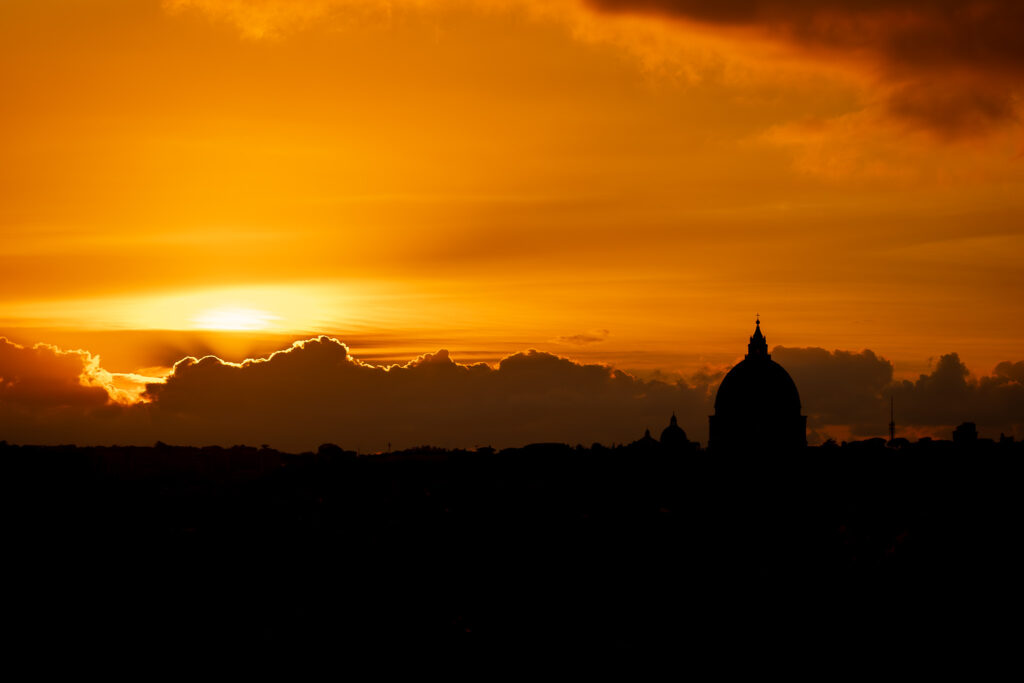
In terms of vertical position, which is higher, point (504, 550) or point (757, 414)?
point (757, 414)

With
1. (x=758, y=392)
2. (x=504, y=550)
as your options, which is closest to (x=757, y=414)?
(x=758, y=392)

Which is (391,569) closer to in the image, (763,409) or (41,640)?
(41,640)

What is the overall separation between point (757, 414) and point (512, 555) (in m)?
→ 41.1

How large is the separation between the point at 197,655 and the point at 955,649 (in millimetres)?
27450

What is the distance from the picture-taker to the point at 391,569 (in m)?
66.1

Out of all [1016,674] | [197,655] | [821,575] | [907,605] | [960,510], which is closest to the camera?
[1016,674]

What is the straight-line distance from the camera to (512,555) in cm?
6888

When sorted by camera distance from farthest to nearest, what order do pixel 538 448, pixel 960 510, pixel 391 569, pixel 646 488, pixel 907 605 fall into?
1. pixel 538 448
2. pixel 646 488
3. pixel 960 510
4. pixel 391 569
5. pixel 907 605

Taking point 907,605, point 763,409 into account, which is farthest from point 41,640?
point 763,409

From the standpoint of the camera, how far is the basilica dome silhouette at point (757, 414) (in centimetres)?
→ 10388

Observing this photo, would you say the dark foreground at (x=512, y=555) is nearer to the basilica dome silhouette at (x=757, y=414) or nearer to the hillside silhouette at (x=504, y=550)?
the hillside silhouette at (x=504, y=550)

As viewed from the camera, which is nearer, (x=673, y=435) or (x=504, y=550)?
(x=504, y=550)

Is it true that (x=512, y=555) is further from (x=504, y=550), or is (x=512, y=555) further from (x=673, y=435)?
(x=673, y=435)

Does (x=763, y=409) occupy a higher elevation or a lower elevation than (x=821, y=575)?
higher
